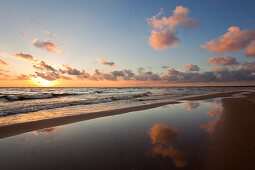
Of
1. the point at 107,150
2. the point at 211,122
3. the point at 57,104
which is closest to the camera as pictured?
the point at 107,150

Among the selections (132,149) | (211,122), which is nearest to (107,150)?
(132,149)

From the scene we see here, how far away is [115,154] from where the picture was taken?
4.41 meters

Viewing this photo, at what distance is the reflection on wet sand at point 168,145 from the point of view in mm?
4004

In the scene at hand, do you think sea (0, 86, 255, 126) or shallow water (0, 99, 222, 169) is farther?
sea (0, 86, 255, 126)

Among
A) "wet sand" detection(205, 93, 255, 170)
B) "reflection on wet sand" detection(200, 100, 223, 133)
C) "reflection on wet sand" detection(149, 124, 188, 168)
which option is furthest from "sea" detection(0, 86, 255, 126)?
"wet sand" detection(205, 93, 255, 170)

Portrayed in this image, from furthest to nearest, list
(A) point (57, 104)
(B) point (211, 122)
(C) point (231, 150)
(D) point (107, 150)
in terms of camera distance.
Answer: (A) point (57, 104) < (B) point (211, 122) < (D) point (107, 150) < (C) point (231, 150)

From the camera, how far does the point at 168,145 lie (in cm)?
502

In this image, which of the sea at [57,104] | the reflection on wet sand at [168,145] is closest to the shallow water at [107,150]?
the reflection on wet sand at [168,145]

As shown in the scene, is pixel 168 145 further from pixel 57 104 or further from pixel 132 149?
pixel 57 104

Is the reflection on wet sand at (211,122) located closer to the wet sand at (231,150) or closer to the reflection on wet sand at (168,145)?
the wet sand at (231,150)

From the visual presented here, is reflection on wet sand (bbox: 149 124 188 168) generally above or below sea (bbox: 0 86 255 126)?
above

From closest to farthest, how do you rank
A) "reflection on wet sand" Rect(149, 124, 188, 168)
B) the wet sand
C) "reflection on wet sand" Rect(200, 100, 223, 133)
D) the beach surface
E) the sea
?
the wet sand → the beach surface → "reflection on wet sand" Rect(149, 124, 188, 168) → "reflection on wet sand" Rect(200, 100, 223, 133) → the sea

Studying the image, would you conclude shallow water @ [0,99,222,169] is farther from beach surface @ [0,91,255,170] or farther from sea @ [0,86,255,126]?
sea @ [0,86,255,126]

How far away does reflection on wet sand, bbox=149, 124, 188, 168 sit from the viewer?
4004 mm
